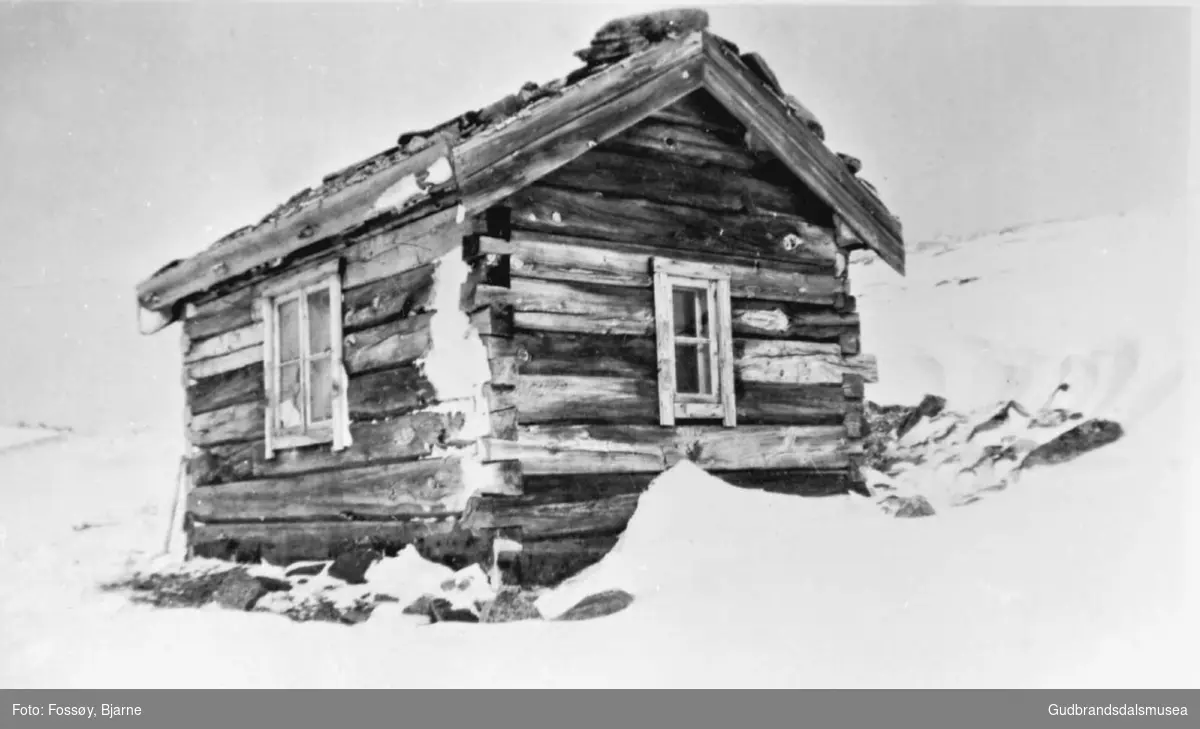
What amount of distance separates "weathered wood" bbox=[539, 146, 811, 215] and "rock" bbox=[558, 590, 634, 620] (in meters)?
2.79

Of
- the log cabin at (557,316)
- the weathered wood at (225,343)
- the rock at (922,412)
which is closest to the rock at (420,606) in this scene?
the log cabin at (557,316)

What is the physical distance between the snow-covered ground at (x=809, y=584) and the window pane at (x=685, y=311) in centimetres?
108

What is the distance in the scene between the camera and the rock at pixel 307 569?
7863 mm

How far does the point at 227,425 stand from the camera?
30.5 feet

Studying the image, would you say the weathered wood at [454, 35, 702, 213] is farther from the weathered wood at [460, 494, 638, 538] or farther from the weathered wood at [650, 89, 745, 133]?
the weathered wood at [460, 494, 638, 538]

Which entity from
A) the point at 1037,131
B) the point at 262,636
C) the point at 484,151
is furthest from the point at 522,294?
the point at 1037,131

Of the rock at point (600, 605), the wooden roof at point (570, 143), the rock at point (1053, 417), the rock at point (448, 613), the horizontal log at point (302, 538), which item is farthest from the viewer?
the rock at point (1053, 417)

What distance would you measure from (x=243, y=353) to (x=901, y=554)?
561 centimetres

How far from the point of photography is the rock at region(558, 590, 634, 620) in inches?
253

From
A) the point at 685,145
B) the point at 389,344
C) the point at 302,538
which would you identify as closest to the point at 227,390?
the point at 302,538

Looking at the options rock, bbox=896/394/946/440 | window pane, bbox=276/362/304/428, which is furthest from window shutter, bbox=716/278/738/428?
rock, bbox=896/394/946/440

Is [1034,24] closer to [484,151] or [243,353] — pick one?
[484,151]

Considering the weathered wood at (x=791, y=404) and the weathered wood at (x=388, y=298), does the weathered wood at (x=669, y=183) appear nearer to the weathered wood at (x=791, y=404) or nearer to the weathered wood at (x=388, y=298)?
the weathered wood at (x=388, y=298)

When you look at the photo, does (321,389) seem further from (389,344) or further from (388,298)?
(388,298)
